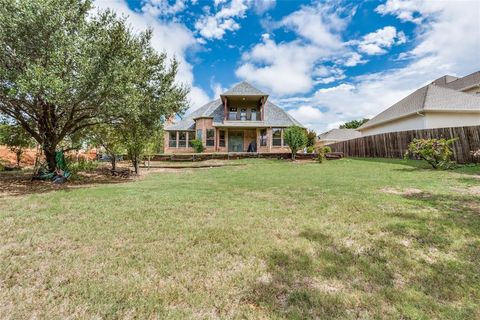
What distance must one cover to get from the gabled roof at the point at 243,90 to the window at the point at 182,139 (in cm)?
647

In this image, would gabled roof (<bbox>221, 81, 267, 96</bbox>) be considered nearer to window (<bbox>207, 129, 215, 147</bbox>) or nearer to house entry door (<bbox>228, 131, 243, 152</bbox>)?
window (<bbox>207, 129, 215, 147</bbox>)

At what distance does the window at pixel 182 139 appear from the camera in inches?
1022

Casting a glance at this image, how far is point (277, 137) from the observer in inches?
991

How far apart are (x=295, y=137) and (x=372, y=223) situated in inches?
552

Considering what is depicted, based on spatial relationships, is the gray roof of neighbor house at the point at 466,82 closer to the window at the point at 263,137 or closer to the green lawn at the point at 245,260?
the window at the point at 263,137

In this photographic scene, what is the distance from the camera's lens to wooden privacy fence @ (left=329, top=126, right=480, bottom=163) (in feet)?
35.3

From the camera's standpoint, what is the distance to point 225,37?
16703mm

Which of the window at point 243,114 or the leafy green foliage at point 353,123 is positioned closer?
the window at point 243,114

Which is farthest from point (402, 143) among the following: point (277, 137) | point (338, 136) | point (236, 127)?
Result: point (338, 136)

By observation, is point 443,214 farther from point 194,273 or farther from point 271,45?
point 271,45

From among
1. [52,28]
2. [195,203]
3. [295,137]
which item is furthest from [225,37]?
[195,203]

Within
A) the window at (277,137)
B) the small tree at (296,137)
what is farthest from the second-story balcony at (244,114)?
the small tree at (296,137)

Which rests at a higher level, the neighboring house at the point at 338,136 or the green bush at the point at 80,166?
the neighboring house at the point at 338,136

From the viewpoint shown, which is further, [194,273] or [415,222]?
[415,222]
